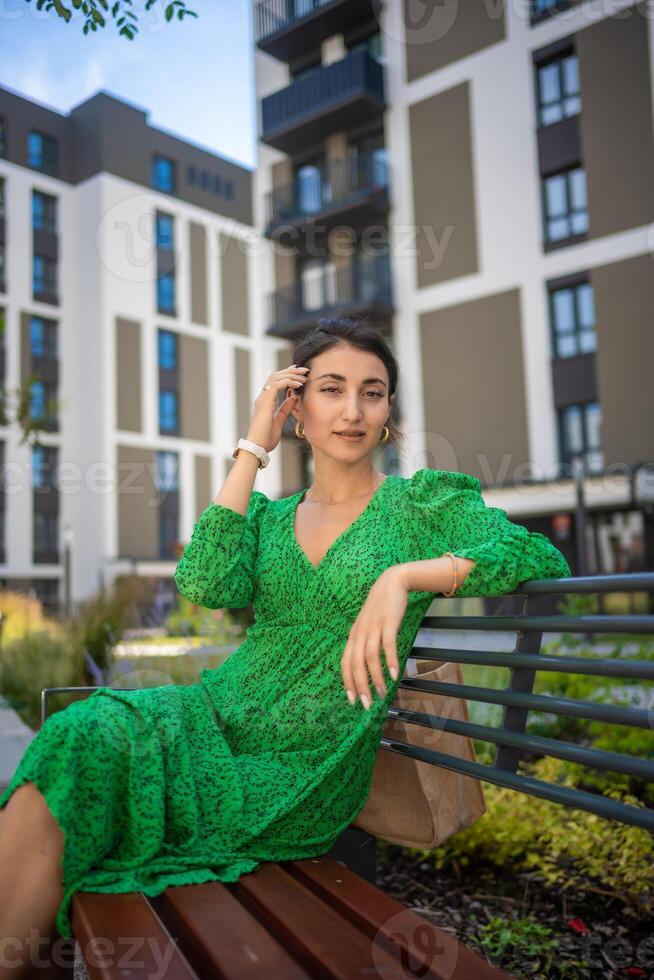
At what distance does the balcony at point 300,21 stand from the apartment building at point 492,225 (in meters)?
0.05

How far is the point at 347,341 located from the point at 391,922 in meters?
1.26

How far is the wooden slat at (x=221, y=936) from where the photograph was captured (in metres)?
1.18

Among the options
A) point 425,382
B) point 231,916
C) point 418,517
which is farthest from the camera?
point 425,382

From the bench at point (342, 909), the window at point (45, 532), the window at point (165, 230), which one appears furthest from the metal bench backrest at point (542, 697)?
the window at point (165, 230)

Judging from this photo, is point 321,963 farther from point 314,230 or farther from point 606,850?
point 314,230

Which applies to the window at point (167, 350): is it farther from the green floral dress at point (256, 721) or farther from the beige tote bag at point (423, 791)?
the beige tote bag at point (423, 791)

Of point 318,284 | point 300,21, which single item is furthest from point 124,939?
point 300,21

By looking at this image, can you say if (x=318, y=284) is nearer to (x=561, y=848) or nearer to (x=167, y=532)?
(x=167, y=532)

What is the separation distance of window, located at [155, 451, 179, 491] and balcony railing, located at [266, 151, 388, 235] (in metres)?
12.8

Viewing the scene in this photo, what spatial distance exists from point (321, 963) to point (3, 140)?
30.3 m

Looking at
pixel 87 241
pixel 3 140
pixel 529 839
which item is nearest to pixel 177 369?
pixel 87 241

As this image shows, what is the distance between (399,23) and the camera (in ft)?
60.7

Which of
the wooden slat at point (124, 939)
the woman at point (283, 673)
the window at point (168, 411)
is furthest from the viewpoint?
the window at point (168, 411)

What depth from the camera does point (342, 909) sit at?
4.68 feet
